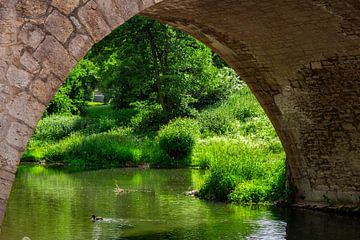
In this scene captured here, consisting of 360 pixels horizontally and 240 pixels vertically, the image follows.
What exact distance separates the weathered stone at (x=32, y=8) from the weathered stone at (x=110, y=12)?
442 mm

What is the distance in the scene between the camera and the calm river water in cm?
1051

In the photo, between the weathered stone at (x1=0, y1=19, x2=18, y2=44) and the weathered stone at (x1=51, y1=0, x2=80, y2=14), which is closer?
the weathered stone at (x1=0, y1=19, x2=18, y2=44)

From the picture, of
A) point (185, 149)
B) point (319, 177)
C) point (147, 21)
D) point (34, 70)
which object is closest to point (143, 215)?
point (319, 177)

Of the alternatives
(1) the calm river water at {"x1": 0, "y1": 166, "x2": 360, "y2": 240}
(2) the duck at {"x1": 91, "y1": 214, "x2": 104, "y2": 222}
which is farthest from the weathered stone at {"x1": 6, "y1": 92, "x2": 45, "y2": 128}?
(2) the duck at {"x1": 91, "y1": 214, "x2": 104, "y2": 222}

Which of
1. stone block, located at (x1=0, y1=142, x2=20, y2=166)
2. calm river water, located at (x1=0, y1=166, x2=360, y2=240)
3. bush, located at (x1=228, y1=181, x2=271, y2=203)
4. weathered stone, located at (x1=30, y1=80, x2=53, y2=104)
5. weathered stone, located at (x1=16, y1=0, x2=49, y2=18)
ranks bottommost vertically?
calm river water, located at (x1=0, y1=166, x2=360, y2=240)

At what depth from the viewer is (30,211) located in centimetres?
1242

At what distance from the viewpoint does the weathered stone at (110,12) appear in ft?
17.1

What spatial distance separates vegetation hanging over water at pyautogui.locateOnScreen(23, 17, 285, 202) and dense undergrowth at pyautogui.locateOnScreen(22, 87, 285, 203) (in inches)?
1.4

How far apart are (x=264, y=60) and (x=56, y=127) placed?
57.1 ft

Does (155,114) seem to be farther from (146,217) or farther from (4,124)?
(4,124)

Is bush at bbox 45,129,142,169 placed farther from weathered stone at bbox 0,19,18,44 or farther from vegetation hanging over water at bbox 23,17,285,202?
weathered stone at bbox 0,19,18,44

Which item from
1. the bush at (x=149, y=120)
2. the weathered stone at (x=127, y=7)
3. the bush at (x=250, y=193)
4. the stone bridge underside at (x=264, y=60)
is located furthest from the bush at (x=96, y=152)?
the weathered stone at (x=127, y=7)

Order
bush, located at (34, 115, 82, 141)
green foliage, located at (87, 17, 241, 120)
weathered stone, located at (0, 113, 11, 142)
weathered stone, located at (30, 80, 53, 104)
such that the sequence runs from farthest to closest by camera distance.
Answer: bush, located at (34, 115, 82, 141) < green foliage, located at (87, 17, 241, 120) < weathered stone, located at (30, 80, 53, 104) < weathered stone, located at (0, 113, 11, 142)

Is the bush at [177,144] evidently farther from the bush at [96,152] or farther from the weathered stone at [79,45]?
the weathered stone at [79,45]
